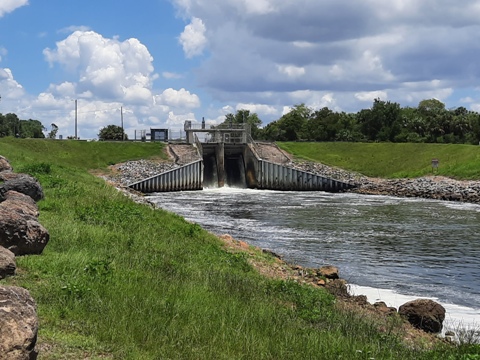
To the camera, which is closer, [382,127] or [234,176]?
[234,176]

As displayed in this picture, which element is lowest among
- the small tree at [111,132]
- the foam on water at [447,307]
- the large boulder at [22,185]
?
the foam on water at [447,307]

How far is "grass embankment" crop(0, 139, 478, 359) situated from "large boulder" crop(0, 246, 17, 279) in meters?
0.24

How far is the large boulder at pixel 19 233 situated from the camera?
1194 centimetres

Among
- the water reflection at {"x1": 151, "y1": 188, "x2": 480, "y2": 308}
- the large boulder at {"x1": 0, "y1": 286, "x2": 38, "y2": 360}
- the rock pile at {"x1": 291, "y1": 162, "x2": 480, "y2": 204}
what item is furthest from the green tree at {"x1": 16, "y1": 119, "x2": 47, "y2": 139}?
the large boulder at {"x1": 0, "y1": 286, "x2": 38, "y2": 360}

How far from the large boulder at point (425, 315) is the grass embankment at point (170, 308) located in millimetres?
1588

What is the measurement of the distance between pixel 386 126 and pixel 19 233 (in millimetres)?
105909

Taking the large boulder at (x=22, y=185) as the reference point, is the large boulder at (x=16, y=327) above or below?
below

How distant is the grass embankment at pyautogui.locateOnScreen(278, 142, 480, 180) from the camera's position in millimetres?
68312

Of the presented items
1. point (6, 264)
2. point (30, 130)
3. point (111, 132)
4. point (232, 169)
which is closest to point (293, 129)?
point (111, 132)

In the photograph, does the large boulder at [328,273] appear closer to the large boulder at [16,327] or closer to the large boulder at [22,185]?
the large boulder at [22,185]

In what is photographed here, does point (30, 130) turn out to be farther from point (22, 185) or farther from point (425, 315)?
point (425, 315)

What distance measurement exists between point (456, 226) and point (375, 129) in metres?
80.0

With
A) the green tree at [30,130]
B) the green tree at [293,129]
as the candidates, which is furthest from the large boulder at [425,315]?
the green tree at [30,130]

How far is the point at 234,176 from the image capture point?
251ft
